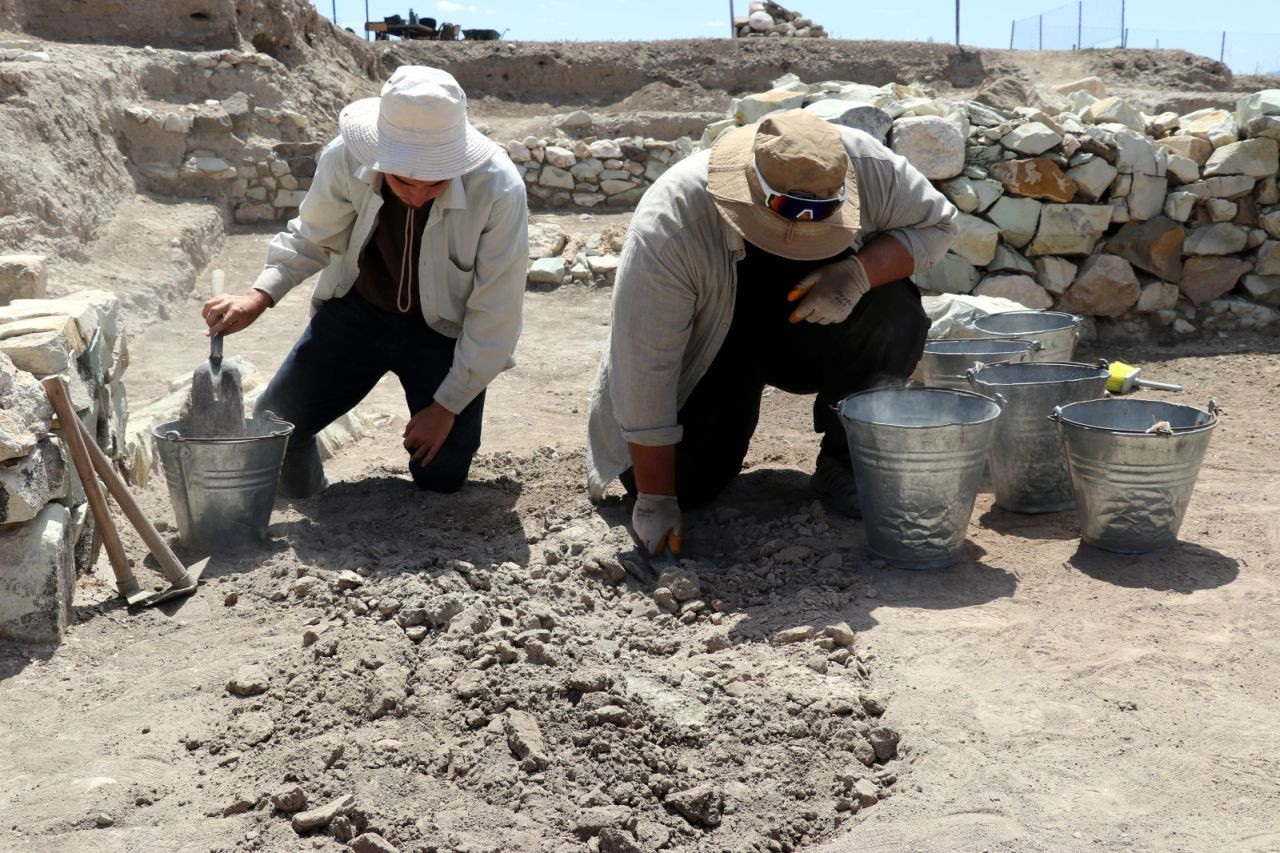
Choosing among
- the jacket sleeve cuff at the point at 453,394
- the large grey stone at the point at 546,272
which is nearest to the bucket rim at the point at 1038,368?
the jacket sleeve cuff at the point at 453,394

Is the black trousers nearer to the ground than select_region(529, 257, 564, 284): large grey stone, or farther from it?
farther from it

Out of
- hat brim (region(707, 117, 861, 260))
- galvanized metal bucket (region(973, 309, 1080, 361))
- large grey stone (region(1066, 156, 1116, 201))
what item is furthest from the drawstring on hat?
large grey stone (region(1066, 156, 1116, 201))

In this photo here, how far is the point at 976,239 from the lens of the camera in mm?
6418

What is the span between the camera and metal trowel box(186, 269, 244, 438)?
149 inches

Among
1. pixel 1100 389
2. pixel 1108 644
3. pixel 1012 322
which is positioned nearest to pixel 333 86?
pixel 1012 322

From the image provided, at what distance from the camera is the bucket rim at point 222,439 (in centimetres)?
352

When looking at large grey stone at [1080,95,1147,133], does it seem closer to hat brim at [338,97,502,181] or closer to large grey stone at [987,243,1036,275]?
large grey stone at [987,243,1036,275]

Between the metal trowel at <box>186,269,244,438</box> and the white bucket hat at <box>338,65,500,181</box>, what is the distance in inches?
32.1

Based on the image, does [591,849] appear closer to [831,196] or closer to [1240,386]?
[831,196]

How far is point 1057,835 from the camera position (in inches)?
88.3

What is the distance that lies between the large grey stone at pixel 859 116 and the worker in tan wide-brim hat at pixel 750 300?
8.74 ft

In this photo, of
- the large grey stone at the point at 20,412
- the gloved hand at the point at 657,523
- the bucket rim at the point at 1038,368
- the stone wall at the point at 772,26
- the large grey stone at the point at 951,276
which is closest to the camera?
the large grey stone at the point at 20,412

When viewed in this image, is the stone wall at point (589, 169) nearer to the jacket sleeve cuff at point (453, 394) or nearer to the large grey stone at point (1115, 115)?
the large grey stone at point (1115, 115)

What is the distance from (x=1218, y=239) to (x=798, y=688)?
5069mm
